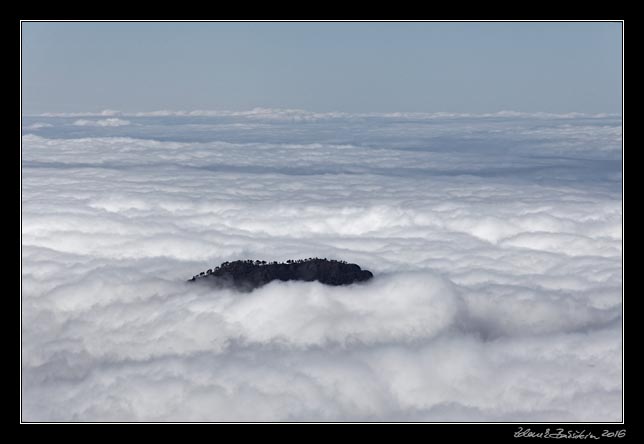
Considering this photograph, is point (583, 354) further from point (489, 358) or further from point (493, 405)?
point (493, 405)

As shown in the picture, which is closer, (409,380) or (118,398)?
(118,398)

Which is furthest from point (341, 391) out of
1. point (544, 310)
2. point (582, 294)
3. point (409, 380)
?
point (582, 294)

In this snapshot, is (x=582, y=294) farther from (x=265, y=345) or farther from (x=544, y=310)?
(x=265, y=345)

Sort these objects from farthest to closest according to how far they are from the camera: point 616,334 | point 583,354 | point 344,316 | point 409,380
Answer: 1. point 344,316
2. point 616,334
3. point 583,354
4. point 409,380

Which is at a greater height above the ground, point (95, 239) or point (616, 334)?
point (95, 239)

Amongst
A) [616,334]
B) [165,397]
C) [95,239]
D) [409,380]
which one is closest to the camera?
[165,397]

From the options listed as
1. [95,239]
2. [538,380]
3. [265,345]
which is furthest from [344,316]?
[95,239]
